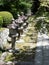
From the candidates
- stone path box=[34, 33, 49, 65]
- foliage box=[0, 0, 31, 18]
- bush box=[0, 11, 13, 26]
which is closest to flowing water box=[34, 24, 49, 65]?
stone path box=[34, 33, 49, 65]

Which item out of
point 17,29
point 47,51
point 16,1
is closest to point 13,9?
point 16,1

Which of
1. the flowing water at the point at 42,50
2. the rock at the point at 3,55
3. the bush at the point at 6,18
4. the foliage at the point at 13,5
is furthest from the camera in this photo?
the foliage at the point at 13,5

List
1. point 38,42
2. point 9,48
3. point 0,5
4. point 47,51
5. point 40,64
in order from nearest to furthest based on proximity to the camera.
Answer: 1. point 40,64
2. point 47,51
3. point 9,48
4. point 38,42
5. point 0,5

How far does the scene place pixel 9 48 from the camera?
11047 millimetres

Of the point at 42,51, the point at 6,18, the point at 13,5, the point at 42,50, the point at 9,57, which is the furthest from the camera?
the point at 13,5

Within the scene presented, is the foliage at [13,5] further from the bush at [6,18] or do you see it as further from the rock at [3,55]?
the rock at [3,55]

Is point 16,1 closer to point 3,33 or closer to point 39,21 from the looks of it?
point 3,33

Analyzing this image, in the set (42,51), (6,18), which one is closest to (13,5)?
(6,18)

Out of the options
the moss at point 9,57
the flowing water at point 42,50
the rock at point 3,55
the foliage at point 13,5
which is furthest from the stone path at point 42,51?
the foliage at point 13,5

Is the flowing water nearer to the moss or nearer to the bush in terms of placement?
the moss

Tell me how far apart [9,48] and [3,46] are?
0.35 meters

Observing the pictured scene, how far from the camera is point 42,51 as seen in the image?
1041 centimetres

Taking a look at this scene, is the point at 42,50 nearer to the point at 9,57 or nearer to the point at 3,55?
the point at 9,57

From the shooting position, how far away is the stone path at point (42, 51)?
30.2ft
